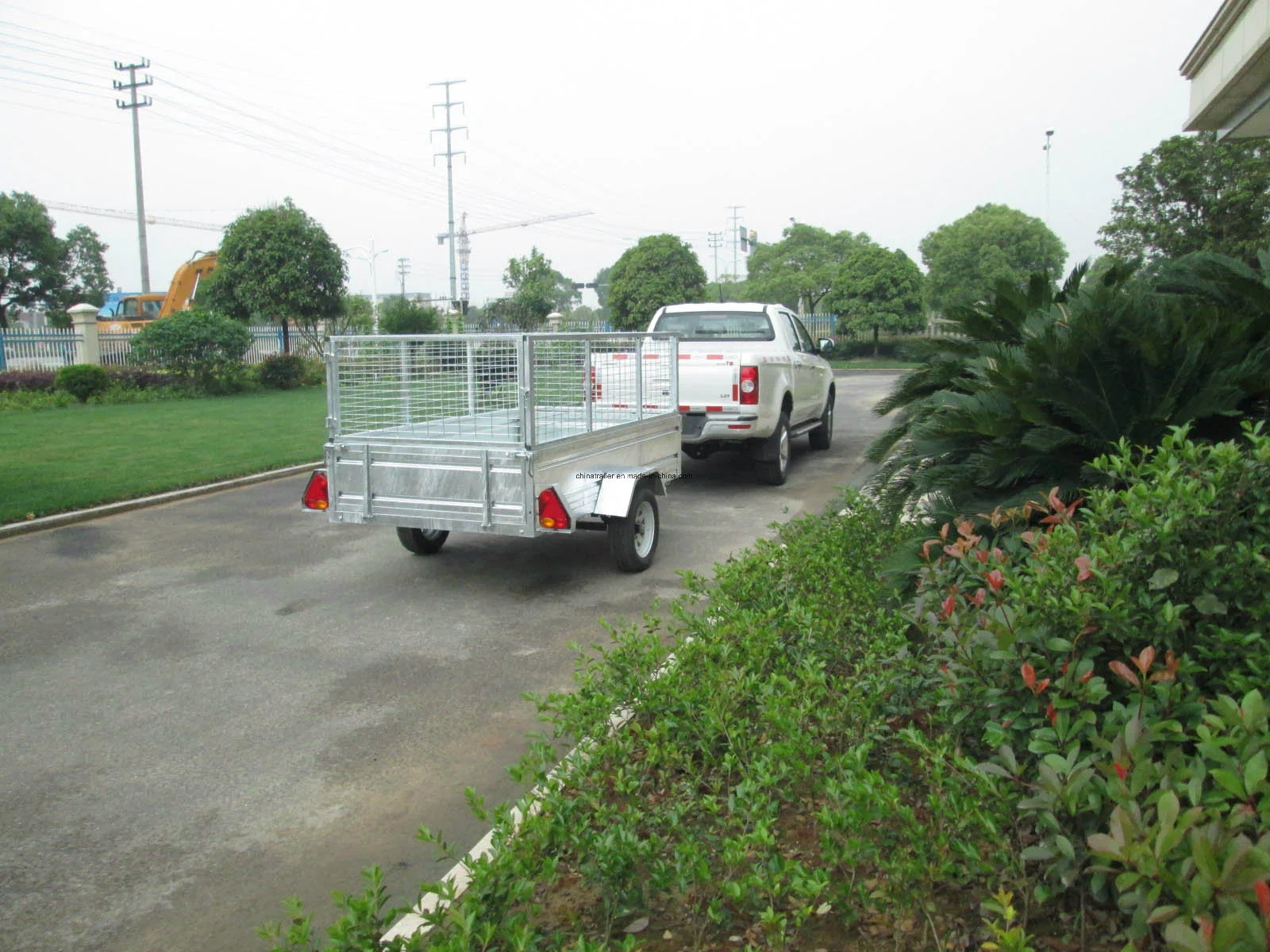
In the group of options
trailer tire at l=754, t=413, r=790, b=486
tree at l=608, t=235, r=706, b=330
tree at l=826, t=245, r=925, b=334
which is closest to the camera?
trailer tire at l=754, t=413, r=790, b=486

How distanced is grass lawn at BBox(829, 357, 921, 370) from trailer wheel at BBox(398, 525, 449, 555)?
30.4 m

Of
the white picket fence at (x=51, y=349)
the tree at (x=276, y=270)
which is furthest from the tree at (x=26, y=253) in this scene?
the white picket fence at (x=51, y=349)

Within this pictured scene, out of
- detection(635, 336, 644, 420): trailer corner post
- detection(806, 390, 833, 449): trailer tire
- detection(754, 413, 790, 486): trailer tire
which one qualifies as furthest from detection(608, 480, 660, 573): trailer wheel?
detection(806, 390, 833, 449): trailer tire

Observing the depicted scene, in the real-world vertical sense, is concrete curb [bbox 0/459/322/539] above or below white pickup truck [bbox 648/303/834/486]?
below

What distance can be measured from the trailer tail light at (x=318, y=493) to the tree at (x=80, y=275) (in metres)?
44.4

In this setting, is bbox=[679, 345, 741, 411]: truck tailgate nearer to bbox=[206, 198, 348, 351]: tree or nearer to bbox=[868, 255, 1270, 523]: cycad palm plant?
bbox=[868, 255, 1270, 523]: cycad palm plant

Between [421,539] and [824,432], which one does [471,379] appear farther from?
[824,432]

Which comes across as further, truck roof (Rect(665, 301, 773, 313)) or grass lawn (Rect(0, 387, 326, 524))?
truck roof (Rect(665, 301, 773, 313))

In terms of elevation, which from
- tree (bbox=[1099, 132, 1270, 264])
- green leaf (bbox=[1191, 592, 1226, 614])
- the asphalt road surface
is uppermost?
tree (bbox=[1099, 132, 1270, 264])

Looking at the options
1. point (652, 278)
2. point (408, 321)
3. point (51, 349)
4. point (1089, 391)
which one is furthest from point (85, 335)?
point (1089, 391)

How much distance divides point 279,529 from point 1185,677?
27.8 ft

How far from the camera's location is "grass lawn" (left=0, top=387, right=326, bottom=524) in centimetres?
1116

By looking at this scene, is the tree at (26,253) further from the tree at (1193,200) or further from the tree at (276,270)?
the tree at (1193,200)

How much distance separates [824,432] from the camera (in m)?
15.0
